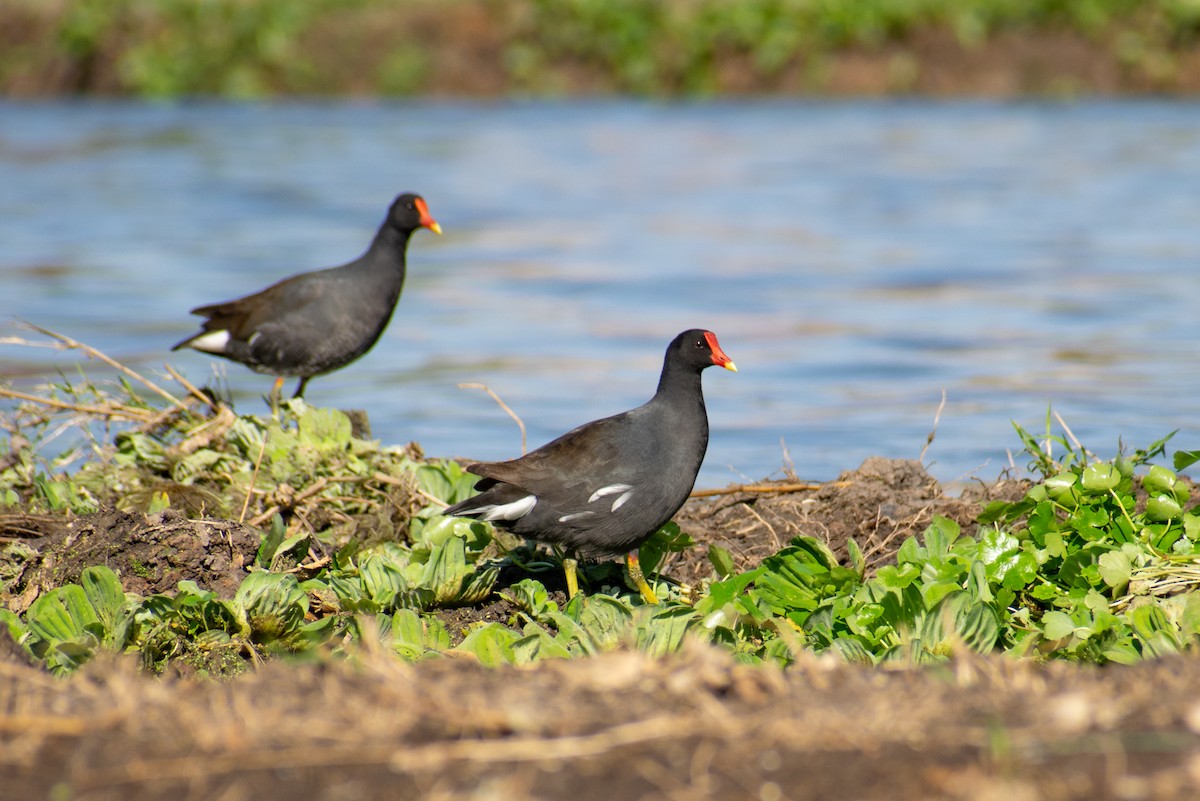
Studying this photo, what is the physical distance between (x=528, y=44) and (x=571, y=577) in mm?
20061

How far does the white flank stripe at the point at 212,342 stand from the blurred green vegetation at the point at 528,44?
16933 millimetres

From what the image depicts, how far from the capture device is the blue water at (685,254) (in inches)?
323

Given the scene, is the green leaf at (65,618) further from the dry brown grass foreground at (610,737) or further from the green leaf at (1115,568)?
the green leaf at (1115,568)

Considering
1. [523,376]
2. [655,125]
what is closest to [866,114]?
[655,125]

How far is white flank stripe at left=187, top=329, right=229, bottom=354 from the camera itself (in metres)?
7.16

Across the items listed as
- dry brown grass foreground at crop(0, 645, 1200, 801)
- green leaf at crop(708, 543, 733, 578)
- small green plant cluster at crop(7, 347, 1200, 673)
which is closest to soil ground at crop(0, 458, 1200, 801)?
dry brown grass foreground at crop(0, 645, 1200, 801)

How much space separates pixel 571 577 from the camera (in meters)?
4.96

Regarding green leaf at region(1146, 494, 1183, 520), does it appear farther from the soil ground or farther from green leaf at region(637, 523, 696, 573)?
the soil ground

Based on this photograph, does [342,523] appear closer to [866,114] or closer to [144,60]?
[866,114]

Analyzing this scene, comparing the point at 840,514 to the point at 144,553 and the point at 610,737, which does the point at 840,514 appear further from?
the point at 610,737

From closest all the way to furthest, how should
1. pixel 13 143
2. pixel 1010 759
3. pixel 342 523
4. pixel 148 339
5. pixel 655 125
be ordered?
1. pixel 1010 759
2. pixel 342 523
3. pixel 148 339
4. pixel 13 143
5. pixel 655 125

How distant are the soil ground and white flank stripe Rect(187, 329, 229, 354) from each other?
13.4ft

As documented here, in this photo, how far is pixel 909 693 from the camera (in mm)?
2879

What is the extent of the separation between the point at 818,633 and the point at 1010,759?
1869mm
